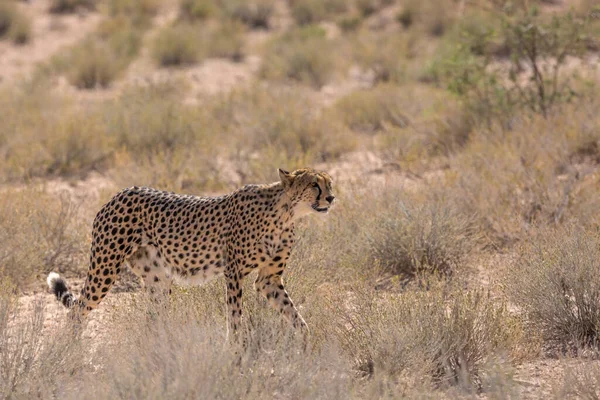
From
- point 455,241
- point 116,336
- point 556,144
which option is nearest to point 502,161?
point 556,144

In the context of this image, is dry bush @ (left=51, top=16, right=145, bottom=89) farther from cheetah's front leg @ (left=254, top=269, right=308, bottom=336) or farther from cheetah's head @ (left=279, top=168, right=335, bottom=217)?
cheetah's head @ (left=279, top=168, right=335, bottom=217)

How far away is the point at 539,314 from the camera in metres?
6.64

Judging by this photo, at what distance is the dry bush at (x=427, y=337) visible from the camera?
5.74m

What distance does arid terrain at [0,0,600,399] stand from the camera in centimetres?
544

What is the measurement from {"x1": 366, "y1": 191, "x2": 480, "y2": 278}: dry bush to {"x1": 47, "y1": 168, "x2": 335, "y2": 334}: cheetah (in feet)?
7.43

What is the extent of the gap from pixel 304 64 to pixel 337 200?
461 inches

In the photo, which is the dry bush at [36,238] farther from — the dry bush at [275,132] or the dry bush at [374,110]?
the dry bush at [374,110]

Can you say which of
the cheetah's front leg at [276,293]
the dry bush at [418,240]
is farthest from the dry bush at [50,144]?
the cheetah's front leg at [276,293]

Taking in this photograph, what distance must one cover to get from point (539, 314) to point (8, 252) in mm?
3970

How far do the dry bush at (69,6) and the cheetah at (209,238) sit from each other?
18822 mm

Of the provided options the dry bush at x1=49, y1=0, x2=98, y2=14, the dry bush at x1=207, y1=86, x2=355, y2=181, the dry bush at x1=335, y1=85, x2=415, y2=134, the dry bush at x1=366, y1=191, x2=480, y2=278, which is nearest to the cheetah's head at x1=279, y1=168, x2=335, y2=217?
the dry bush at x1=366, y1=191, x2=480, y2=278

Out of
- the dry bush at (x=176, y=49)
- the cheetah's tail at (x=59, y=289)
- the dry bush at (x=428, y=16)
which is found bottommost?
the dry bush at (x=428, y=16)

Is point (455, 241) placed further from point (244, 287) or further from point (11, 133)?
point (11, 133)

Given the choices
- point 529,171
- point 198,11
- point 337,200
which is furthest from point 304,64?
point 337,200
